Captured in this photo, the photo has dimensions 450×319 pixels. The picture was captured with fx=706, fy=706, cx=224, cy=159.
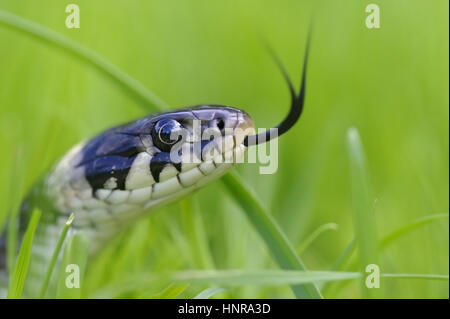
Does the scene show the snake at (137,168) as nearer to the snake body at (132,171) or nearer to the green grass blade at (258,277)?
the snake body at (132,171)

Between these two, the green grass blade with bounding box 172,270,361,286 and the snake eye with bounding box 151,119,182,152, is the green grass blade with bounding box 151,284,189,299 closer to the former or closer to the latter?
the green grass blade with bounding box 172,270,361,286

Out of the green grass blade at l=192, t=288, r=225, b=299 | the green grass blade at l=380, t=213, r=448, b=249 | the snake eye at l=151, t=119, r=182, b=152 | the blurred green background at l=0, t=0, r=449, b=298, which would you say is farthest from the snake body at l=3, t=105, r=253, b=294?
the green grass blade at l=380, t=213, r=448, b=249

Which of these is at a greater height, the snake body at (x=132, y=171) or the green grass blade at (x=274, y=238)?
the snake body at (x=132, y=171)

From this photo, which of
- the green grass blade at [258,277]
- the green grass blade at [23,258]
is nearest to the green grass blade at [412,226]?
the green grass blade at [258,277]

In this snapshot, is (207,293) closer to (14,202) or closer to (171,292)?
(171,292)

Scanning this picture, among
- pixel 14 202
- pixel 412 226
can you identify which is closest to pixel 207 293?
pixel 412 226
